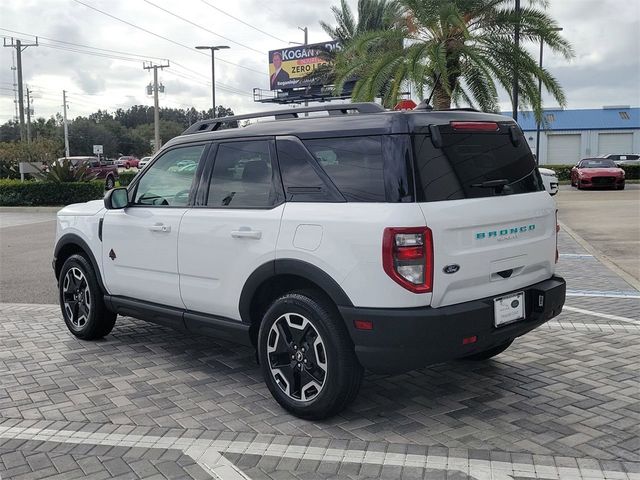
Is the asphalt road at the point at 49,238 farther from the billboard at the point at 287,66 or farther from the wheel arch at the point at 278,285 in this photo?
the billboard at the point at 287,66

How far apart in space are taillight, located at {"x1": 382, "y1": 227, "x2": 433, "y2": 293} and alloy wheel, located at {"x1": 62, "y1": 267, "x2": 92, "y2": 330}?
3.35 m

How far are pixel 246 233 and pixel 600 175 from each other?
26901mm

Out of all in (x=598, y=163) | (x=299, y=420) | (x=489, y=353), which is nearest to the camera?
(x=299, y=420)

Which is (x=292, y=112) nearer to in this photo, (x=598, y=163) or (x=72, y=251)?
(x=72, y=251)

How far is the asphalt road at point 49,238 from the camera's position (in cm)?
884

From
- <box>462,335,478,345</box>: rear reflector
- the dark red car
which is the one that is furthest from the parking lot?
the dark red car

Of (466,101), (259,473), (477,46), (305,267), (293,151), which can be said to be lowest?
(259,473)

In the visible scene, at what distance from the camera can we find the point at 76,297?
608 cm

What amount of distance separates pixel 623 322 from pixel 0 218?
17668 millimetres

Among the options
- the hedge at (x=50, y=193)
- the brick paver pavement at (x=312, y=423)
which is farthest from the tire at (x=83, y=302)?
the hedge at (x=50, y=193)

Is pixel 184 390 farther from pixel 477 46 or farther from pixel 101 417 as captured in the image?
pixel 477 46

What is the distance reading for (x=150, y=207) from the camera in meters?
5.28

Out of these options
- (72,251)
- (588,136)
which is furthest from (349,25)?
(588,136)

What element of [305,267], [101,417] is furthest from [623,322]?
[101,417]
